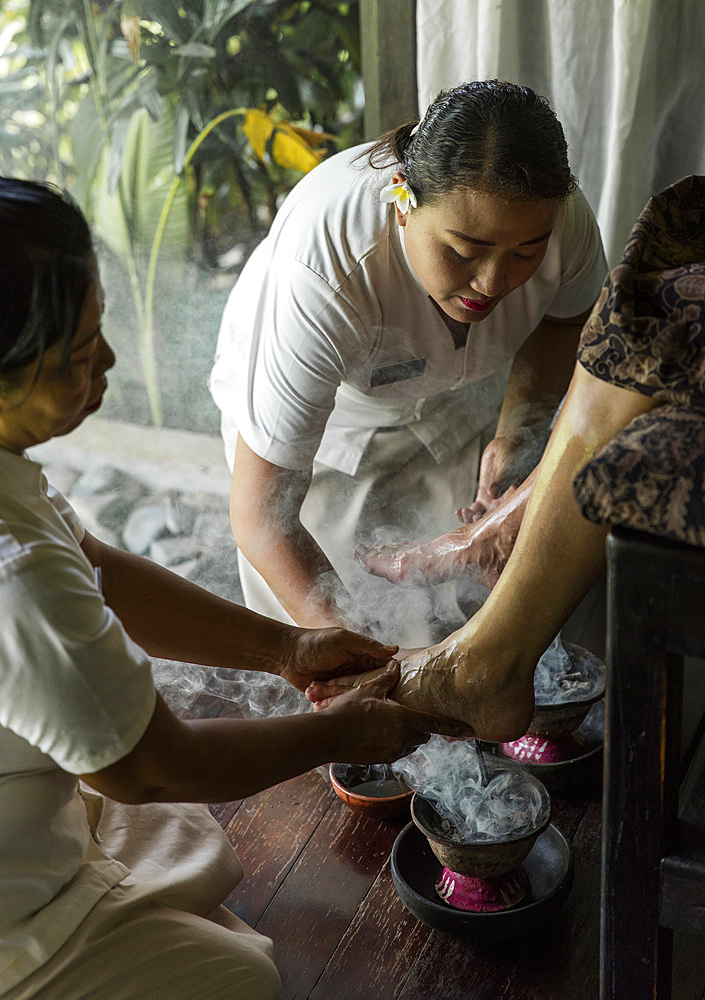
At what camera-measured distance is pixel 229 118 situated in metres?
2.78

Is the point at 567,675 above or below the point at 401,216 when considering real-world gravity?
below

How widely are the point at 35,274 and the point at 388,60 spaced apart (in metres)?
1.72

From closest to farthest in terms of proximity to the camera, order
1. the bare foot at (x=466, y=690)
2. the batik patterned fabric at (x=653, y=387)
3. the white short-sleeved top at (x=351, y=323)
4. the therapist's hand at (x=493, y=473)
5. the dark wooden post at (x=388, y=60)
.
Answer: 1. the batik patterned fabric at (x=653, y=387)
2. the bare foot at (x=466, y=690)
3. the white short-sleeved top at (x=351, y=323)
4. the therapist's hand at (x=493, y=473)
5. the dark wooden post at (x=388, y=60)

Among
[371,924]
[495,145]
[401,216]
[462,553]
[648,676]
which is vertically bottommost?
[371,924]

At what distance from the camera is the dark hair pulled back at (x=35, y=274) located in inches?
35.4

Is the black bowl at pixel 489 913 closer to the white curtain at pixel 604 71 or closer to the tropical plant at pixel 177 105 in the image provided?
the white curtain at pixel 604 71

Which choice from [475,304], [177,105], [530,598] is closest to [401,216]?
[475,304]

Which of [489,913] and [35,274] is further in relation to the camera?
[489,913]

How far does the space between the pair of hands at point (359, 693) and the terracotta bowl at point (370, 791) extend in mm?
264

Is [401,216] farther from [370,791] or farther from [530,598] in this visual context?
[370,791]

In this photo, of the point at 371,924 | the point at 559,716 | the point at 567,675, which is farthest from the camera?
the point at 567,675

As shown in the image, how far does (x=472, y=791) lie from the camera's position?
1479 millimetres

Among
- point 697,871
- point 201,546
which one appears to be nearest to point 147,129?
point 201,546

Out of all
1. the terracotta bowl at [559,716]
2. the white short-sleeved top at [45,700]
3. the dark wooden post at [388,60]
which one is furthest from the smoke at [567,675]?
the dark wooden post at [388,60]
